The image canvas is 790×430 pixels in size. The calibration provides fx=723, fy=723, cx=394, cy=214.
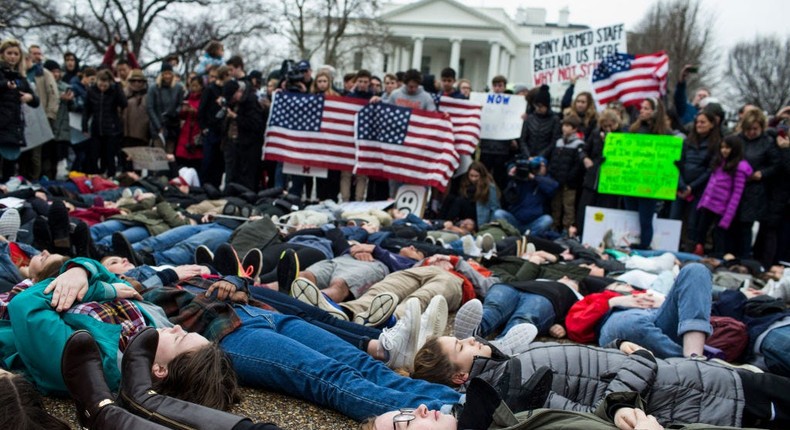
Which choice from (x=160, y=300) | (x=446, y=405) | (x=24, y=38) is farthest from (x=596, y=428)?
(x=24, y=38)

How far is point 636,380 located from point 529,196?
6.83 meters

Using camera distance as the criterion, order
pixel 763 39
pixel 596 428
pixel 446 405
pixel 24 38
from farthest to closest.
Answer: pixel 763 39 → pixel 24 38 → pixel 446 405 → pixel 596 428

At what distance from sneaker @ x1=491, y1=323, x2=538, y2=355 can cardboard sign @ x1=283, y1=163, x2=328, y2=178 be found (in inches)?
285

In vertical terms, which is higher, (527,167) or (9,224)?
(527,167)

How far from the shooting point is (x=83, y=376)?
3119 mm

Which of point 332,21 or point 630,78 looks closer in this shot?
point 630,78

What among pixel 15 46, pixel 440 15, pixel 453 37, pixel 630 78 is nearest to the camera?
pixel 15 46

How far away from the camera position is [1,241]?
17.1 feet

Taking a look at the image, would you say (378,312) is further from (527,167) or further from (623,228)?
(623,228)

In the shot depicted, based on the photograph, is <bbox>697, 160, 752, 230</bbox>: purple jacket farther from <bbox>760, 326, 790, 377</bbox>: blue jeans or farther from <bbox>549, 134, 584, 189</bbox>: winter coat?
<bbox>760, 326, 790, 377</bbox>: blue jeans

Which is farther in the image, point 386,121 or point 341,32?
point 341,32

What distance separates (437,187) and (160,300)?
22.9 ft

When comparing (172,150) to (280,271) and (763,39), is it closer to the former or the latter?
(280,271)

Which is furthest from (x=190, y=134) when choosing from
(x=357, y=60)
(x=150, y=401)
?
(x=357, y=60)
